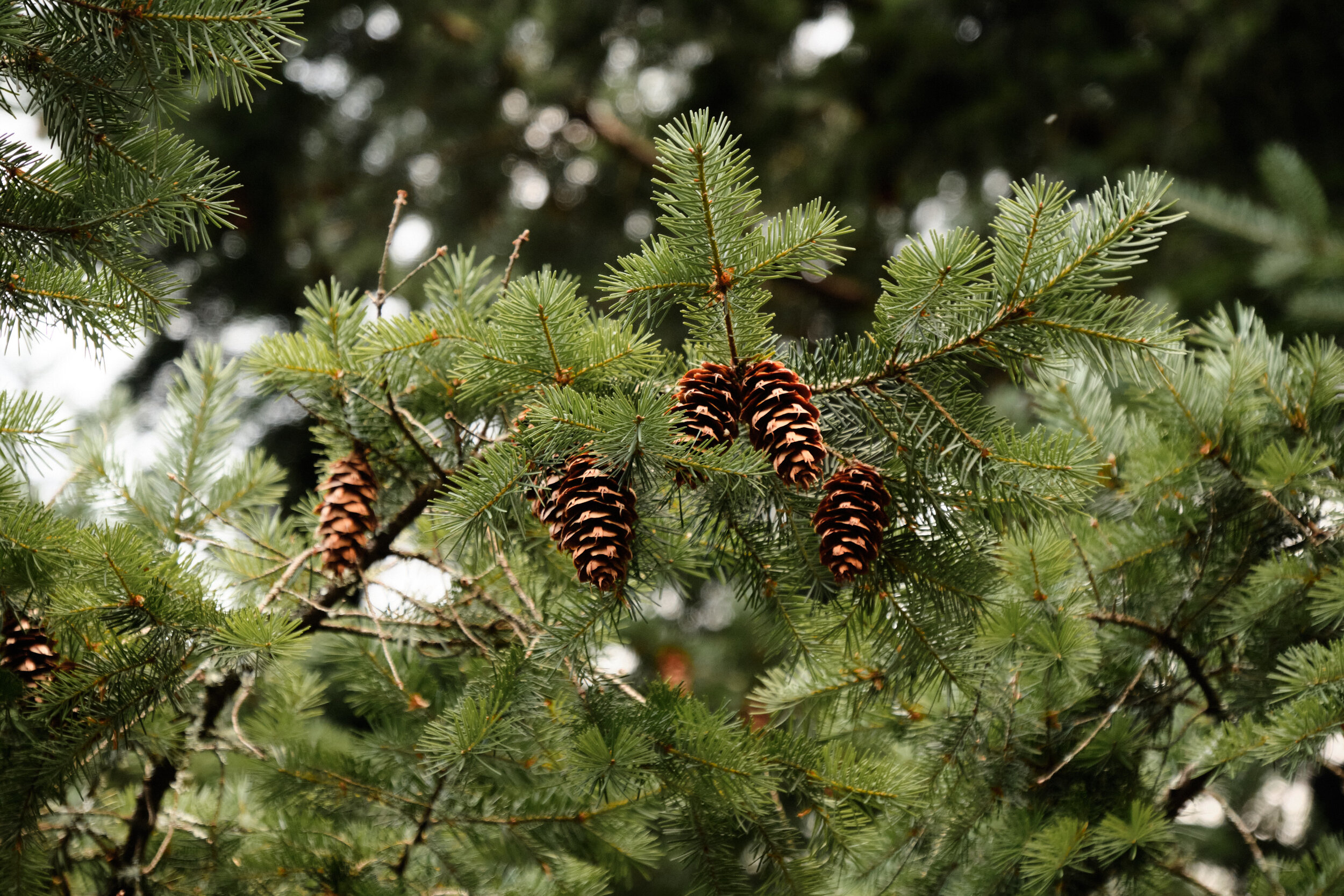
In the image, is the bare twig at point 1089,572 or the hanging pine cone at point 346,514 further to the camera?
the bare twig at point 1089,572

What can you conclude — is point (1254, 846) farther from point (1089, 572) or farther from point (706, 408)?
point (706, 408)

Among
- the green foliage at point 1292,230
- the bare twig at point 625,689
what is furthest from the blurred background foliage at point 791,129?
the bare twig at point 625,689

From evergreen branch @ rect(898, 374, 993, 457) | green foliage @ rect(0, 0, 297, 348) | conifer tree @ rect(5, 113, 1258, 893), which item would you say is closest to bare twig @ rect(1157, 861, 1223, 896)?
conifer tree @ rect(5, 113, 1258, 893)

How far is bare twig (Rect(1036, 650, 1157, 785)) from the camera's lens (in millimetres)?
1201

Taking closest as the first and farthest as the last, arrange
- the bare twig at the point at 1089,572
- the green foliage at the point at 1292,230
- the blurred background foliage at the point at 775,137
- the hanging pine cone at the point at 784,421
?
the hanging pine cone at the point at 784,421, the bare twig at the point at 1089,572, the green foliage at the point at 1292,230, the blurred background foliage at the point at 775,137

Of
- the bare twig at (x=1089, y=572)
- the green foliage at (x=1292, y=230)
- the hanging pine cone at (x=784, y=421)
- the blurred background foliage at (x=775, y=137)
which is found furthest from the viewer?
the blurred background foliage at (x=775, y=137)

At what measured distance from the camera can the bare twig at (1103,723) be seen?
1.20 m

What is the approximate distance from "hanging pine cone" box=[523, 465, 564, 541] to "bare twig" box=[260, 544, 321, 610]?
376mm

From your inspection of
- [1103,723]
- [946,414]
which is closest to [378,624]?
[946,414]

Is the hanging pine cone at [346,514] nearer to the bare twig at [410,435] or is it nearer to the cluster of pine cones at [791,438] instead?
the bare twig at [410,435]

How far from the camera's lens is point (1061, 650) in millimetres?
1146

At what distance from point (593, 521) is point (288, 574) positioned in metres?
0.51

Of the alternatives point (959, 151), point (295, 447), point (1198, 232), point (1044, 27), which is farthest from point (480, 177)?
point (1198, 232)

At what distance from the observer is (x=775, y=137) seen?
4328 mm
